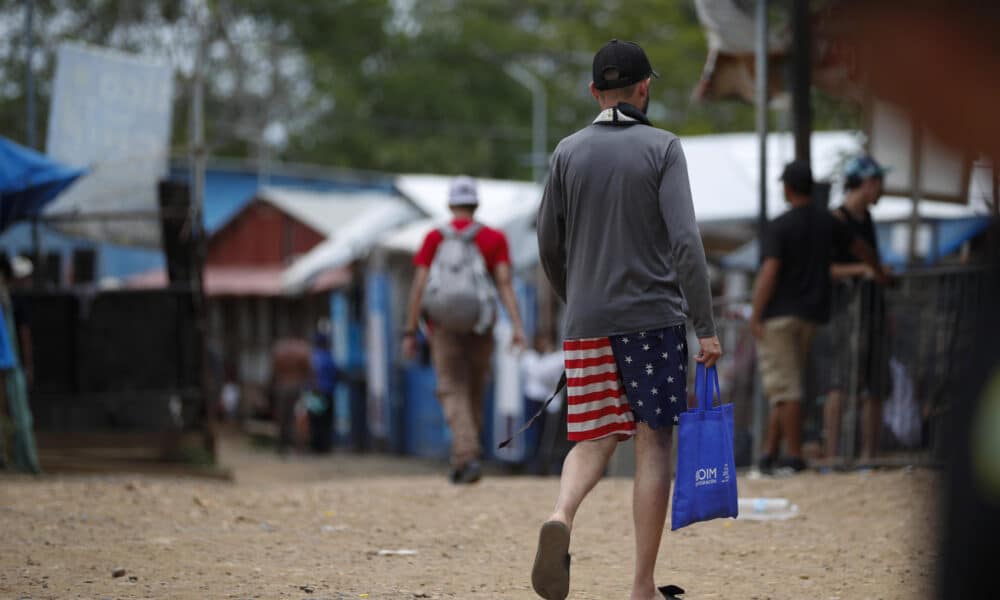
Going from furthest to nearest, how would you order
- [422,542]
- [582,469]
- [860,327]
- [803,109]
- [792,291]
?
1. [803,109]
2. [860,327]
3. [792,291]
4. [422,542]
5. [582,469]

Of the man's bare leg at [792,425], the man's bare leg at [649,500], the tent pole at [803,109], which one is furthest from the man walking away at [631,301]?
the man's bare leg at [792,425]

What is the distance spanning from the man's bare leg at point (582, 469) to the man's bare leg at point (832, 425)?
4750 millimetres

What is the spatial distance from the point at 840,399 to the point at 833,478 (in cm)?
75

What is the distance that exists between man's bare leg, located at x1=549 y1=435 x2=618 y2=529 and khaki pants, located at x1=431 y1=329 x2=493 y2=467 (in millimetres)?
4259

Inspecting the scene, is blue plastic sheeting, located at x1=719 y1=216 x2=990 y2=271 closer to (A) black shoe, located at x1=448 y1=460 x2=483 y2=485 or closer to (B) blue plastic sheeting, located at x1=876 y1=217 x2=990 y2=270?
(B) blue plastic sheeting, located at x1=876 y1=217 x2=990 y2=270

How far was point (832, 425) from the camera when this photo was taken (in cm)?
902

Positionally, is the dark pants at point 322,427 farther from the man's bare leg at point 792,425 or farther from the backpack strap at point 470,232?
the man's bare leg at point 792,425

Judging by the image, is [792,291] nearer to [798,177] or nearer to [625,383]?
[798,177]

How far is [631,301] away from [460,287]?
414cm

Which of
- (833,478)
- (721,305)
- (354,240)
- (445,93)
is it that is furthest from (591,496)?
(445,93)

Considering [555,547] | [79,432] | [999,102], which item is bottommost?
[79,432]

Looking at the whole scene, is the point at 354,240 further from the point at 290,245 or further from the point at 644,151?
the point at 644,151

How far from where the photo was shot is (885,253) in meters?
13.4

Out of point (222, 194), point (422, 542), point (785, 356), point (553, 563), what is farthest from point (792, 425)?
point (222, 194)
